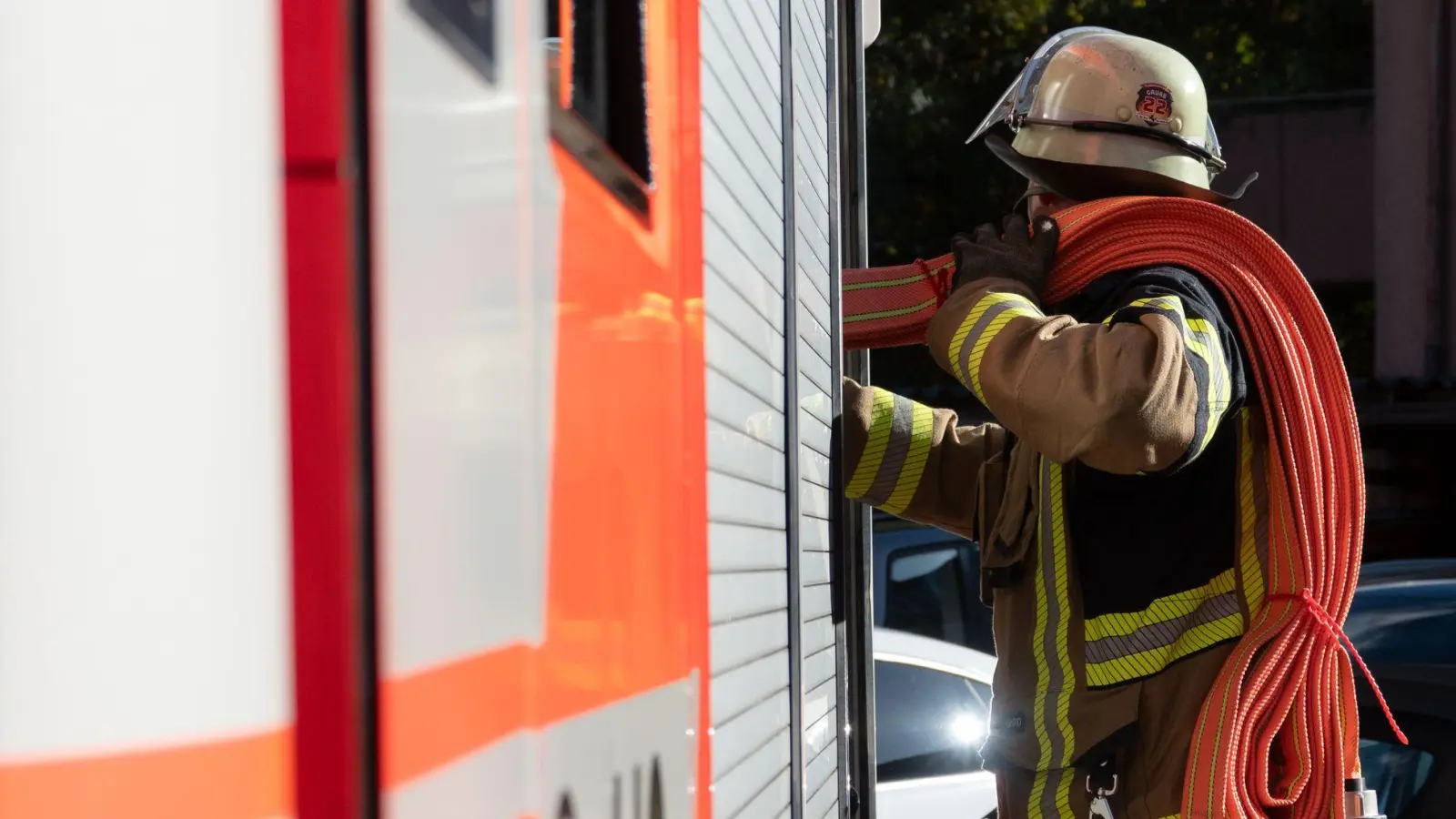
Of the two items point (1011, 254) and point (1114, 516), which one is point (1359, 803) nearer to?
point (1114, 516)

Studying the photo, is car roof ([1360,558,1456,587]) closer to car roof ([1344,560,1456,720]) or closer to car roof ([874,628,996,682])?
car roof ([1344,560,1456,720])

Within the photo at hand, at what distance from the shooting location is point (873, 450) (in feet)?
9.88

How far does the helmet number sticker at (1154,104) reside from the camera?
9.43 ft

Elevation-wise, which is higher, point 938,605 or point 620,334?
point 620,334

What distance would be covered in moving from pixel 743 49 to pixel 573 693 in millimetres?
1030

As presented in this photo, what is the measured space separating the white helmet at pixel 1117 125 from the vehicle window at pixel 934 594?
161 inches

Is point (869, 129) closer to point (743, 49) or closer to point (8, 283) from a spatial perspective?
point (743, 49)

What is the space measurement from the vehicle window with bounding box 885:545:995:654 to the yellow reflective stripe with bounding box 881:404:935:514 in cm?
387

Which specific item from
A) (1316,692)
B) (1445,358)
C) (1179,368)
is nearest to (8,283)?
(1179,368)

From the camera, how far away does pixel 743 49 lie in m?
1.93

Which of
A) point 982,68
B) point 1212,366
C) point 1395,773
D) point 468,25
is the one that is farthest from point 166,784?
point 982,68

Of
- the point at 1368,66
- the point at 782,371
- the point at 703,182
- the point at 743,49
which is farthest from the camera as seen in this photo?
the point at 1368,66

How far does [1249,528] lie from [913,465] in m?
0.64

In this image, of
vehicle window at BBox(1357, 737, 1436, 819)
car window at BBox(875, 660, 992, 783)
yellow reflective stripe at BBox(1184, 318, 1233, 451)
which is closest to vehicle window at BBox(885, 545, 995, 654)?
car window at BBox(875, 660, 992, 783)
